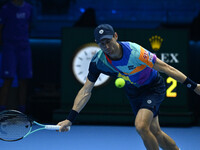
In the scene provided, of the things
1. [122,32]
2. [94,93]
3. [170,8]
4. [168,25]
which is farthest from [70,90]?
[170,8]

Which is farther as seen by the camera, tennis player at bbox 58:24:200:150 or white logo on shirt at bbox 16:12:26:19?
white logo on shirt at bbox 16:12:26:19

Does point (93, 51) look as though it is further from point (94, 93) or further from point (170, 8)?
point (170, 8)

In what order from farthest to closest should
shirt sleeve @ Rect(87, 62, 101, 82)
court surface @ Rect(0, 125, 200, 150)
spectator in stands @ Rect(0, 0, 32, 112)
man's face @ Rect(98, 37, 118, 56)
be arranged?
1. spectator in stands @ Rect(0, 0, 32, 112)
2. court surface @ Rect(0, 125, 200, 150)
3. shirt sleeve @ Rect(87, 62, 101, 82)
4. man's face @ Rect(98, 37, 118, 56)

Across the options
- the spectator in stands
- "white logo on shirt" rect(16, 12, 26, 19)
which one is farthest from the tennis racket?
"white logo on shirt" rect(16, 12, 26, 19)

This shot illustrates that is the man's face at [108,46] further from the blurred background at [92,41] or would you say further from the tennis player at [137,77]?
the blurred background at [92,41]

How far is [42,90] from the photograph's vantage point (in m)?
7.58

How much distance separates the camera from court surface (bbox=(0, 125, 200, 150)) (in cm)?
499

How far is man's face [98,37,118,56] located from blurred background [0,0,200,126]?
337 cm

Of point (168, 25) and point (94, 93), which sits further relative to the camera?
point (168, 25)

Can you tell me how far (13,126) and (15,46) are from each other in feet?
11.2

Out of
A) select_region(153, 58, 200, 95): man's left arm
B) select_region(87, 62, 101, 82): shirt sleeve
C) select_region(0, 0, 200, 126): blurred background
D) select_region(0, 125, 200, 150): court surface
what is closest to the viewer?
select_region(153, 58, 200, 95): man's left arm

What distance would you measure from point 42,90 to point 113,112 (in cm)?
154

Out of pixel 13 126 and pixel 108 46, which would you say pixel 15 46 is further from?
pixel 108 46

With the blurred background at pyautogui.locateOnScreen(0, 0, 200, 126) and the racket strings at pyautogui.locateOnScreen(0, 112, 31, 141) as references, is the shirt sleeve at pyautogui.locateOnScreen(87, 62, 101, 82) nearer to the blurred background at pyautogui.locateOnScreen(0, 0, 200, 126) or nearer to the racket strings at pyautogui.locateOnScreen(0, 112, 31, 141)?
the racket strings at pyautogui.locateOnScreen(0, 112, 31, 141)
